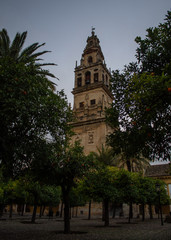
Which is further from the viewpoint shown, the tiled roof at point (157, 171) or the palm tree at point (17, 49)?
the tiled roof at point (157, 171)

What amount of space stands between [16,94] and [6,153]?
314 cm

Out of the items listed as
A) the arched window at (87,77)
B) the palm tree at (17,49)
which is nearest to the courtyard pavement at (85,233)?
the palm tree at (17,49)

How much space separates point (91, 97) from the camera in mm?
41750

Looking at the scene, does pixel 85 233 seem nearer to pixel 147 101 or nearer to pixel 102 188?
pixel 102 188

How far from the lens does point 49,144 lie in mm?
11953

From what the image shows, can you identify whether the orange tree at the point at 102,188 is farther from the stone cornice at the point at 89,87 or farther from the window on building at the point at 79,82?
the window on building at the point at 79,82

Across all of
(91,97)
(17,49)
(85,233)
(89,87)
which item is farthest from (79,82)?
(85,233)

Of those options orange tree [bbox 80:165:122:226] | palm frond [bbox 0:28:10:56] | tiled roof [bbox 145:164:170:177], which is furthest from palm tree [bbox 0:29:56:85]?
tiled roof [bbox 145:164:170:177]

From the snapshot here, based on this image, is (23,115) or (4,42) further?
(4,42)

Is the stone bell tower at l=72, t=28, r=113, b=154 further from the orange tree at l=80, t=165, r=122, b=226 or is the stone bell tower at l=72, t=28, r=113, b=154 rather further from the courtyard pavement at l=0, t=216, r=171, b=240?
the courtyard pavement at l=0, t=216, r=171, b=240

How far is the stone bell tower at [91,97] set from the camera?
3725 centimetres

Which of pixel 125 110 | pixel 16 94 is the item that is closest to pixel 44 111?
pixel 16 94

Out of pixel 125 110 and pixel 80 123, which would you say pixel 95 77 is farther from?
pixel 125 110

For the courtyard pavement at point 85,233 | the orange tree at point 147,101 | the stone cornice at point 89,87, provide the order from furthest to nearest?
the stone cornice at point 89,87
the courtyard pavement at point 85,233
the orange tree at point 147,101
